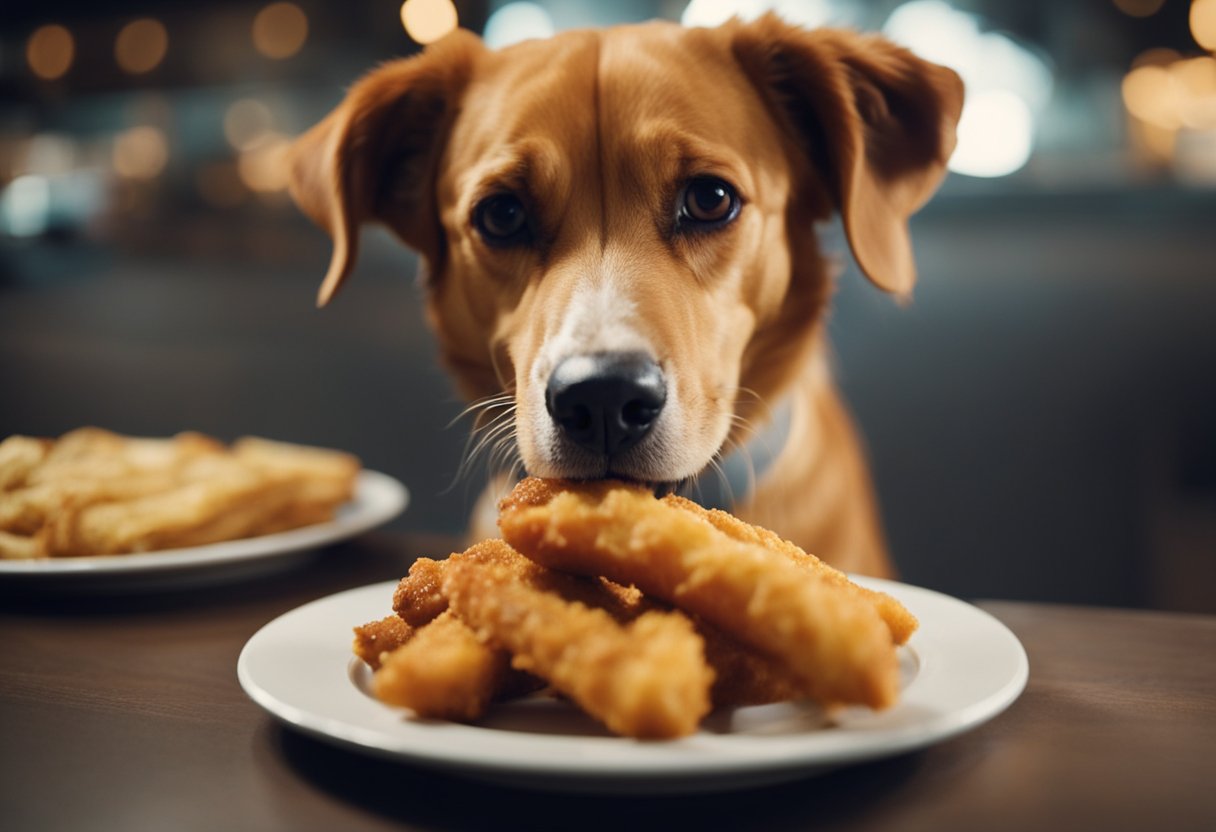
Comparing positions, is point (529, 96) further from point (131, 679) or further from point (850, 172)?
point (131, 679)

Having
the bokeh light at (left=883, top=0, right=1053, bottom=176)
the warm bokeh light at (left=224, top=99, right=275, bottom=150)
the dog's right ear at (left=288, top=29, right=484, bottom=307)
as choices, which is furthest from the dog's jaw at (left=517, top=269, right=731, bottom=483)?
the warm bokeh light at (left=224, top=99, right=275, bottom=150)

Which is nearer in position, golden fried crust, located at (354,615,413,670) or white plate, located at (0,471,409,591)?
golden fried crust, located at (354,615,413,670)

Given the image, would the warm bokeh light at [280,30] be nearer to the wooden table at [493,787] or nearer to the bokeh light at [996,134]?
the bokeh light at [996,134]

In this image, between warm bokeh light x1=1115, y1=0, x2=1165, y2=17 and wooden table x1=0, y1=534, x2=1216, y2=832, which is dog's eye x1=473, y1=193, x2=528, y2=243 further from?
warm bokeh light x1=1115, y1=0, x2=1165, y2=17

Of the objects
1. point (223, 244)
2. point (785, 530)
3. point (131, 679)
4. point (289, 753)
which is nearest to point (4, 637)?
point (131, 679)

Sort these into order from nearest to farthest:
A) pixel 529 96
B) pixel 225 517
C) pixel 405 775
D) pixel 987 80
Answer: pixel 405 775, pixel 225 517, pixel 529 96, pixel 987 80
